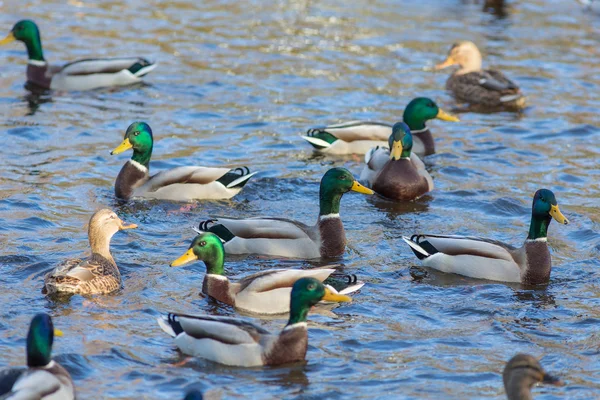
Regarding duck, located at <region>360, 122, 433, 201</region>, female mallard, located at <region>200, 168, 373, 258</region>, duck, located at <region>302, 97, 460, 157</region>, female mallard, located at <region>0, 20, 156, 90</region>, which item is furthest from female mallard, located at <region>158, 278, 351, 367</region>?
female mallard, located at <region>0, 20, 156, 90</region>

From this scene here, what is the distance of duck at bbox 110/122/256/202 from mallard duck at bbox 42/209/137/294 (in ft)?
7.07

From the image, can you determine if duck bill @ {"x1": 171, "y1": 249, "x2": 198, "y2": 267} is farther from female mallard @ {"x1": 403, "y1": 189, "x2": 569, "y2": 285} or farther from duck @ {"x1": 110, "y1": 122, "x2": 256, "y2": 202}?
duck @ {"x1": 110, "y1": 122, "x2": 256, "y2": 202}

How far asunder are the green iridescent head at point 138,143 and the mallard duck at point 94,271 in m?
2.45

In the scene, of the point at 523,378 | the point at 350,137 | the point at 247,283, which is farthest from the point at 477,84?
the point at 523,378

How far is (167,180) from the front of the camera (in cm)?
1191

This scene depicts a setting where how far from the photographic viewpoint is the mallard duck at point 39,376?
22.4ft

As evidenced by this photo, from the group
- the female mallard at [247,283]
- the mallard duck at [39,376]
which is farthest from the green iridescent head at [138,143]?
the mallard duck at [39,376]

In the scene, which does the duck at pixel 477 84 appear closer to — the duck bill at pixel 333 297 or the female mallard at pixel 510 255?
the female mallard at pixel 510 255

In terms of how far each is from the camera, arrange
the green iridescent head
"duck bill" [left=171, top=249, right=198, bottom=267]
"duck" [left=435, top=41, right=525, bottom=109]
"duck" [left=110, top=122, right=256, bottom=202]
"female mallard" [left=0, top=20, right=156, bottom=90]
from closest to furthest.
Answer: "duck bill" [left=171, top=249, right=198, bottom=267], "duck" [left=110, top=122, right=256, bottom=202], the green iridescent head, "female mallard" [left=0, top=20, right=156, bottom=90], "duck" [left=435, top=41, right=525, bottom=109]

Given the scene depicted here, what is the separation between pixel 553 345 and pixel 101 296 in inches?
145

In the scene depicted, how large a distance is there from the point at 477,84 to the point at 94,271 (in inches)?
353

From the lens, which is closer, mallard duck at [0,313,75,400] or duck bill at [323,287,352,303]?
mallard duck at [0,313,75,400]

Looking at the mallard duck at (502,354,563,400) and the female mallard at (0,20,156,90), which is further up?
the female mallard at (0,20,156,90)

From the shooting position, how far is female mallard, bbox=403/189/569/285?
10.1 m
